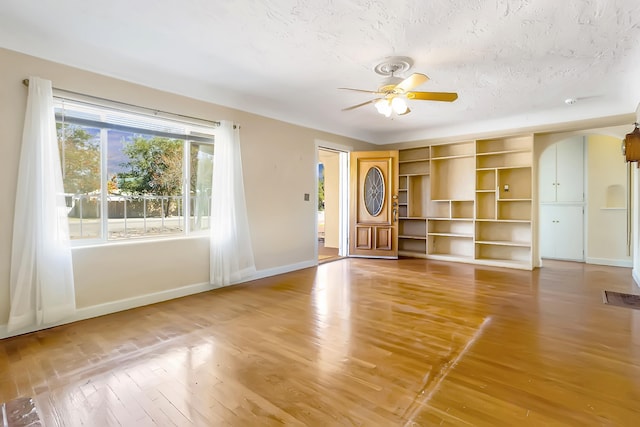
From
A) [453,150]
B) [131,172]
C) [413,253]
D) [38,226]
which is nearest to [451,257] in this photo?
[413,253]

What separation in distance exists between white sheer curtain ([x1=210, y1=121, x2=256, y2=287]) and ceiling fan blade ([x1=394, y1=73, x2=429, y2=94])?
225cm

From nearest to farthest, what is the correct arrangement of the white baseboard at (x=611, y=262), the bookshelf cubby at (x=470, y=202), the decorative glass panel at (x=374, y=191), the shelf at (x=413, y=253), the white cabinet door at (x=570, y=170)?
the white baseboard at (x=611, y=262)
the bookshelf cubby at (x=470, y=202)
the white cabinet door at (x=570, y=170)
the decorative glass panel at (x=374, y=191)
the shelf at (x=413, y=253)

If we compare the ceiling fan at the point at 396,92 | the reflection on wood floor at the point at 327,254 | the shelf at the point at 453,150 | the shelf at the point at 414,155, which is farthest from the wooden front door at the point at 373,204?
the ceiling fan at the point at 396,92

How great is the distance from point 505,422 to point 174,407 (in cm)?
178

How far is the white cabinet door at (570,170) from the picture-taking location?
5980mm

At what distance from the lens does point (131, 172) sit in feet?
11.8

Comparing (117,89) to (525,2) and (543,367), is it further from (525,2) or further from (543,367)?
(543,367)

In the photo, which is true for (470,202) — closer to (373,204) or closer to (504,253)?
(504,253)

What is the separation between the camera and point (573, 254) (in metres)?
6.13

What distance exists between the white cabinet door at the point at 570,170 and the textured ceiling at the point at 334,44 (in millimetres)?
1486

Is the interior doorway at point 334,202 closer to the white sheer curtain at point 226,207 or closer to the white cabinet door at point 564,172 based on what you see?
the white sheer curtain at point 226,207

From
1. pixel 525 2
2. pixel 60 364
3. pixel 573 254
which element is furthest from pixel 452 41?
pixel 573 254

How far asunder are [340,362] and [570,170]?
6.34m

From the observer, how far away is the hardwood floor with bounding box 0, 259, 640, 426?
1729 millimetres
